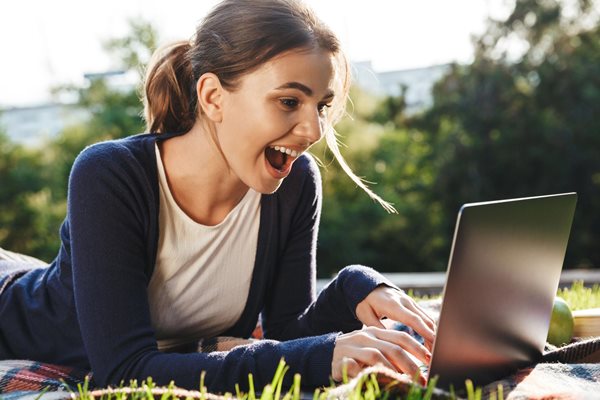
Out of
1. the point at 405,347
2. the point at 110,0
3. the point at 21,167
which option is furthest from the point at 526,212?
the point at 110,0

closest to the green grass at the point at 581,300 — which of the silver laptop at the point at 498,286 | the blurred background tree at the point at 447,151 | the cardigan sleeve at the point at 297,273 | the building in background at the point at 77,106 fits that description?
the cardigan sleeve at the point at 297,273

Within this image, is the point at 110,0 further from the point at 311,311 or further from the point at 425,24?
the point at 311,311

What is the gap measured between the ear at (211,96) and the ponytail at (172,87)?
0.17 meters

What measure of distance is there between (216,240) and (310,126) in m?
0.50

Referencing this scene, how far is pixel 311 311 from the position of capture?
7.32 ft

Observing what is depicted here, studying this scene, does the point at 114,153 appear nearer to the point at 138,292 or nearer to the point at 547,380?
the point at 138,292

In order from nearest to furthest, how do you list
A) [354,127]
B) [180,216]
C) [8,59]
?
1. [180,216]
2. [354,127]
3. [8,59]

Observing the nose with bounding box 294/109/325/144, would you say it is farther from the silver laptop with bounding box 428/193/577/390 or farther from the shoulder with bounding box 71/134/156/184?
the silver laptop with bounding box 428/193/577/390

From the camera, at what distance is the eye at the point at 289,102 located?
1851 mm

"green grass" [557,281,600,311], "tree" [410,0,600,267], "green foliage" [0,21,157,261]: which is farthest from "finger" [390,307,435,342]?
"tree" [410,0,600,267]

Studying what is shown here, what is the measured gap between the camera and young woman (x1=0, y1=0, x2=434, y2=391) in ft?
5.41

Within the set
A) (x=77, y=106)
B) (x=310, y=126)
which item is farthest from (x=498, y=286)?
(x=77, y=106)

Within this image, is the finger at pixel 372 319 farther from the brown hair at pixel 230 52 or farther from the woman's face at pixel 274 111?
Result: the brown hair at pixel 230 52

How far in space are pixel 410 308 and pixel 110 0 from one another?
68.7 ft
